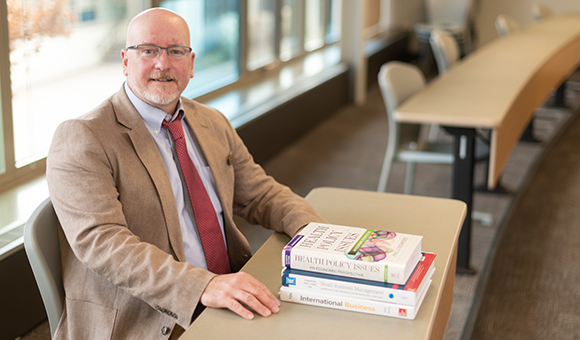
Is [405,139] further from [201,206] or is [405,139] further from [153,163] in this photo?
[153,163]

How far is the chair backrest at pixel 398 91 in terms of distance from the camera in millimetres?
3260

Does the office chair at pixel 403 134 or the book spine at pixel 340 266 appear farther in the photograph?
the office chair at pixel 403 134

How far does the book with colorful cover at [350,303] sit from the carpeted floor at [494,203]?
877mm

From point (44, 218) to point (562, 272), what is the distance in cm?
260

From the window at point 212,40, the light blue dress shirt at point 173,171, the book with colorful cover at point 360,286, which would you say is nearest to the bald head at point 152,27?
the light blue dress shirt at point 173,171

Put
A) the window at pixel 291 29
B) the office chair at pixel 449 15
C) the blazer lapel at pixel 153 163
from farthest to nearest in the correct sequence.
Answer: the office chair at pixel 449 15 → the window at pixel 291 29 → the blazer lapel at pixel 153 163

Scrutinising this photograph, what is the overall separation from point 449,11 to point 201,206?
7.63 m

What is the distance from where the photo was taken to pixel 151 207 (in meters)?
1.52

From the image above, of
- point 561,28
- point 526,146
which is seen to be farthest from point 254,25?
point 561,28

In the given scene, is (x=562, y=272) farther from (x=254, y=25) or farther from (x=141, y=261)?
(x=254, y=25)

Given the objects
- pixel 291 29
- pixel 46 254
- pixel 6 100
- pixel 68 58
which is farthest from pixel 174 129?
pixel 291 29

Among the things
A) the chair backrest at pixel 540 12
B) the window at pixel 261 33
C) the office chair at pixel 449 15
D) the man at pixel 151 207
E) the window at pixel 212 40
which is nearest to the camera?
the man at pixel 151 207

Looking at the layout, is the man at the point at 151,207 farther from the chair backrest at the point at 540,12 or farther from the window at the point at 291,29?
the chair backrest at the point at 540,12

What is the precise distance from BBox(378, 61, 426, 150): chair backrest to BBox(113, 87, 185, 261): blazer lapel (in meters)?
1.89
